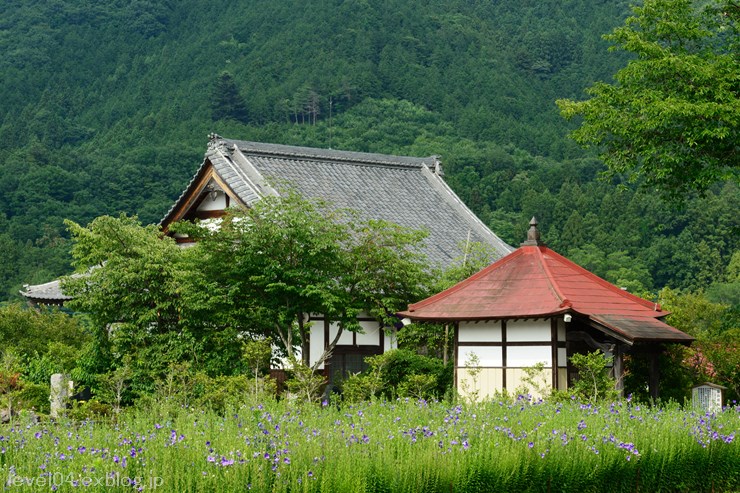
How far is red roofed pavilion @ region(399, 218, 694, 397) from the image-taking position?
63.9 feet

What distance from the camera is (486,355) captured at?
20328 mm

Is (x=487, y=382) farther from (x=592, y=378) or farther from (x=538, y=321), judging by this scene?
(x=592, y=378)

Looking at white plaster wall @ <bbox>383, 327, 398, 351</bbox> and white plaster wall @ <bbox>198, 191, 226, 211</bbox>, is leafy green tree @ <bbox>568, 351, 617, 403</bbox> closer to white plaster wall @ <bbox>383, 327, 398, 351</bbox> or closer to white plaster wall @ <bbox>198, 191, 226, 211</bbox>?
white plaster wall @ <bbox>383, 327, 398, 351</bbox>

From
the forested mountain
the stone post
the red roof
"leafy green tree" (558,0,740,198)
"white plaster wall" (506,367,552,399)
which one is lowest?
the stone post

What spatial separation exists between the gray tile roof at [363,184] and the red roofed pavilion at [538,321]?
252 inches

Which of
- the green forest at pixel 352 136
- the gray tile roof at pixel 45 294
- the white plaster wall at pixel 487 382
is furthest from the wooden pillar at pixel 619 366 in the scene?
the gray tile roof at pixel 45 294

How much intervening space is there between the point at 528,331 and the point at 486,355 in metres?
0.93

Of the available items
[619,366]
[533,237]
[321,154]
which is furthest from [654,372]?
[321,154]

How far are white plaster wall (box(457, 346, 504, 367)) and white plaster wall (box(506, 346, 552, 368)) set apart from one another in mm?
182

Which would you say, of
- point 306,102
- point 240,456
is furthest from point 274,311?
point 306,102

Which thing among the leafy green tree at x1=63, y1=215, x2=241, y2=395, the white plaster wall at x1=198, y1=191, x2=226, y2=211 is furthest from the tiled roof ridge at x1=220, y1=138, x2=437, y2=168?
the leafy green tree at x1=63, y1=215, x2=241, y2=395

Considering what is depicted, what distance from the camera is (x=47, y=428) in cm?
1119

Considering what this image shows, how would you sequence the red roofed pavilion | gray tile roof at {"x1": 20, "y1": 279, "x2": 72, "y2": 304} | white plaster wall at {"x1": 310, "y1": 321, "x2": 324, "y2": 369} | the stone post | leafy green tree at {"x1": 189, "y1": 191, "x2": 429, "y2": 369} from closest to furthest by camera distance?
the red roofed pavilion → the stone post → leafy green tree at {"x1": 189, "y1": 191, "x2": 429, "y2": 369} → white plaster wall at {"x1": 310, "y1": 321, "x2": 324, "y2": 369} → gray tile roof at {"x1": 20, "y1": 279, "x2": 72, "y2": 304}

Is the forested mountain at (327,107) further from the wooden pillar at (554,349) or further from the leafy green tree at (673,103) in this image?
the wooden pillar at (554,349)
